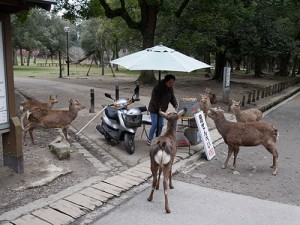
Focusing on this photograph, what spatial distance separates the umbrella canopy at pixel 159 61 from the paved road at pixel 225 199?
6.51ft

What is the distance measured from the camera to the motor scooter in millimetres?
6824

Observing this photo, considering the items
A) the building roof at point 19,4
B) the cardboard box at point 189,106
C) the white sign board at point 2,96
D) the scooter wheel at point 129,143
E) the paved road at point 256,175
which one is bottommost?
the paved road at point 256,175

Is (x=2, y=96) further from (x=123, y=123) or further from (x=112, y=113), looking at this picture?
(x=112, y=113)

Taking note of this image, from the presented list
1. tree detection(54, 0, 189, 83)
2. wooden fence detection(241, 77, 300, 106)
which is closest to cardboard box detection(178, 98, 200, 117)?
wooden fence detection(241, 77, 300, 106)

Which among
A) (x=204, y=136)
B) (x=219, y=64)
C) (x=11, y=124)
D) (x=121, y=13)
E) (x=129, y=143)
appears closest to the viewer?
(x=11, y=124)

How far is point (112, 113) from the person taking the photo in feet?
23.9

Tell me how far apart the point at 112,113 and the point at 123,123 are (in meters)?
0.54

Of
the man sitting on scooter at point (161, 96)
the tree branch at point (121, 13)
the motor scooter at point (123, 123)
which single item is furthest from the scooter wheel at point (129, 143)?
the tree branch at point (121, 13)

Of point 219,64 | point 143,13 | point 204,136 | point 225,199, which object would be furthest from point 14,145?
point 219,64

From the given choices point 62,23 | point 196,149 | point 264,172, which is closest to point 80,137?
point 196,149

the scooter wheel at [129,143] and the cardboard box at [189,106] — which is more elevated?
the cardboard box at [189,106]

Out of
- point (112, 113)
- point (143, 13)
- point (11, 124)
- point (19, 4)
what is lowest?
point (112, 113)

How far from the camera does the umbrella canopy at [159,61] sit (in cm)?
636

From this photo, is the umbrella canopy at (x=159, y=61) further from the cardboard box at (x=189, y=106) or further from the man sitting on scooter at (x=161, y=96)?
the cardboard box at (x=189, y=106)
